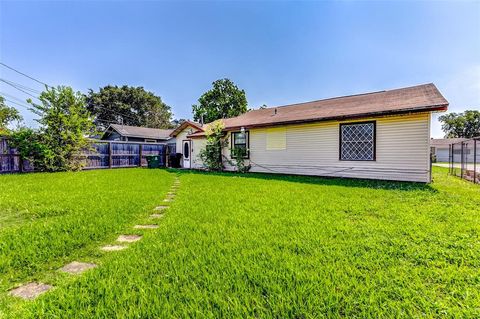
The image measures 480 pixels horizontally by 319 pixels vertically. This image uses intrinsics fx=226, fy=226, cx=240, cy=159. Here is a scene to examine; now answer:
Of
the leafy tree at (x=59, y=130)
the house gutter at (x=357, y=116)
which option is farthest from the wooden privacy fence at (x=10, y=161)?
the house gutter at (x=357, y=116)

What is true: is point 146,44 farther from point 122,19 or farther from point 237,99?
point 237,99

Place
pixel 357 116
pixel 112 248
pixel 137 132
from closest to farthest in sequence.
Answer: pixel 112 248 → pixel 357 116 → pixel 137 132

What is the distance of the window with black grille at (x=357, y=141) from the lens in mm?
8695

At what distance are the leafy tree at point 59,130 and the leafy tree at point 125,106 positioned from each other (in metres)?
28.8

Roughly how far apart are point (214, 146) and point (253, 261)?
11.5 metres

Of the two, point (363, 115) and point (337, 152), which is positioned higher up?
point (363, 115)

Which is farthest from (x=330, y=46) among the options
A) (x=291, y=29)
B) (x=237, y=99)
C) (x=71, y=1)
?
(x=237, y=99)

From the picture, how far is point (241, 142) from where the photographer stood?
13.1 metres

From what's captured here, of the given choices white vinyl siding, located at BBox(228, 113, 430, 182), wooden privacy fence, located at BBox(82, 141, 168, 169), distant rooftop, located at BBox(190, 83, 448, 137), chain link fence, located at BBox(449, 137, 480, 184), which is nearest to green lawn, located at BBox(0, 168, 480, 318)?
white vinyl siding, located at BBox(228, 113, 430, 182)

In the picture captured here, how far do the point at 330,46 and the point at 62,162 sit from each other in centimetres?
1595

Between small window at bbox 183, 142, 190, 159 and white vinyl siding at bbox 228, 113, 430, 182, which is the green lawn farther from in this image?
small window at bbox 183, 142, 190, 159

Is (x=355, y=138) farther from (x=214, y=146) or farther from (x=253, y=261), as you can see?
(x=253, y=261)

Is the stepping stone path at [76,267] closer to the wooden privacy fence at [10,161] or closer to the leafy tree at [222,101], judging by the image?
the wooden privacy fence at [10,161]

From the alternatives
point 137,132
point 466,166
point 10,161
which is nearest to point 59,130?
point 10,161
